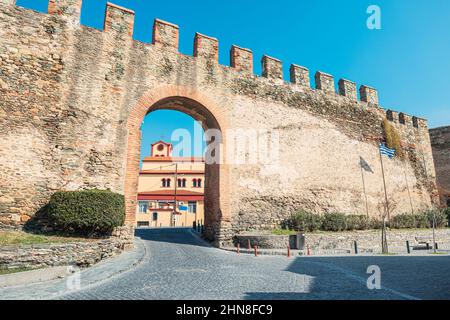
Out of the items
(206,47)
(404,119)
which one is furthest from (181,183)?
(206,47)

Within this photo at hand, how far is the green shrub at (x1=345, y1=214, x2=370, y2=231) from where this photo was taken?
1422 centimetres

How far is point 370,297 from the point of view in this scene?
4566 mm

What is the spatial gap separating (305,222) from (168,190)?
2604cm

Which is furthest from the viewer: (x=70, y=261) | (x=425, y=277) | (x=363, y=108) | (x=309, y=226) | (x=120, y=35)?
(x=363, y=108)

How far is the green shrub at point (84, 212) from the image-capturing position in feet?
27.9

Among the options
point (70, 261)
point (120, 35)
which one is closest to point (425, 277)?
point (70, 261)

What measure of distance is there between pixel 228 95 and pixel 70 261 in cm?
918

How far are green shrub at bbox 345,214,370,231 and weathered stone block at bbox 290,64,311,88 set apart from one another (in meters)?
7.28

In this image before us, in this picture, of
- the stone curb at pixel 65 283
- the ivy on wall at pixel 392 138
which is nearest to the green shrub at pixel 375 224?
the ivy on wall at pixel 392 138

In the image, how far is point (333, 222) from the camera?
13852 millimetres

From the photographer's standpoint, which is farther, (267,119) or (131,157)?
(267,119)

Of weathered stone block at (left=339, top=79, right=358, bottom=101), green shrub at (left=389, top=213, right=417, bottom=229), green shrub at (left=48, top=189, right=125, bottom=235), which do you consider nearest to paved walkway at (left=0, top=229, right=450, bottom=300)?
green shrub at (left=48, top=189, right=125, bottom=235)

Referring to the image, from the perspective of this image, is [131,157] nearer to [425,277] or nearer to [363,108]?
[425,277]

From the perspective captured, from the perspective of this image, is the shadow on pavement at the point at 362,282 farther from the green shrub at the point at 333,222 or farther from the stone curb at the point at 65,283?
the green shrub at the point at 333,222
